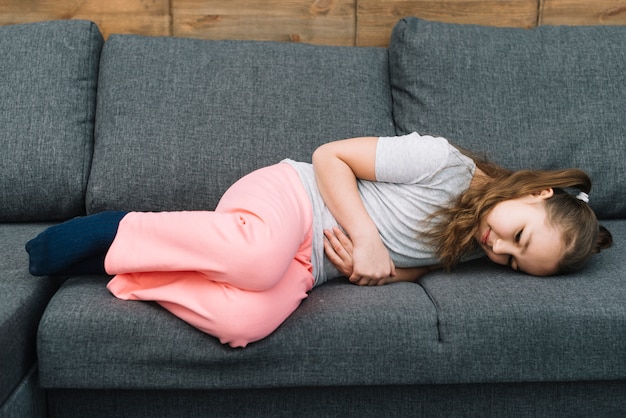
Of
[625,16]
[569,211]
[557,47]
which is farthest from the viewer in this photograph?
[625,16]

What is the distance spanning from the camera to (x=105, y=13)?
212cm

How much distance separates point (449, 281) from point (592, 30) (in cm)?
103

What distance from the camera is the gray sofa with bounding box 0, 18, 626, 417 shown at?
130cm

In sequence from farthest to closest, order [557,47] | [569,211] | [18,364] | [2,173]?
[557,47] → [2,173] → [569,211] → [18,364]

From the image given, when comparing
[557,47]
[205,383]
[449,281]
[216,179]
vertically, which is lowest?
[205,383]

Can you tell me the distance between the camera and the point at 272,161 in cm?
177

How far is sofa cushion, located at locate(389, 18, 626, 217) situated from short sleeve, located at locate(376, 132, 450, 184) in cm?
33

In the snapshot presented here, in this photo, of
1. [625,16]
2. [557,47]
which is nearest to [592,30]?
[557,47]

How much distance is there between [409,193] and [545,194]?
0.31m

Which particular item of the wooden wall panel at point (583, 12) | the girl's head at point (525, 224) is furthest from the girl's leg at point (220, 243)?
the wooden wall panel at point (583, 12)

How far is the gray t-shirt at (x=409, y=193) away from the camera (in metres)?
1.53

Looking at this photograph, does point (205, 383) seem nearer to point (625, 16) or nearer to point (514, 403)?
point (514, 403)

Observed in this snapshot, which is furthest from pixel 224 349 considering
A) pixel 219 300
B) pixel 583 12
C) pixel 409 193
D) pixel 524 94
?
pixel 583 12

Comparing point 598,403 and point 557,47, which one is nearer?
point 598,403
